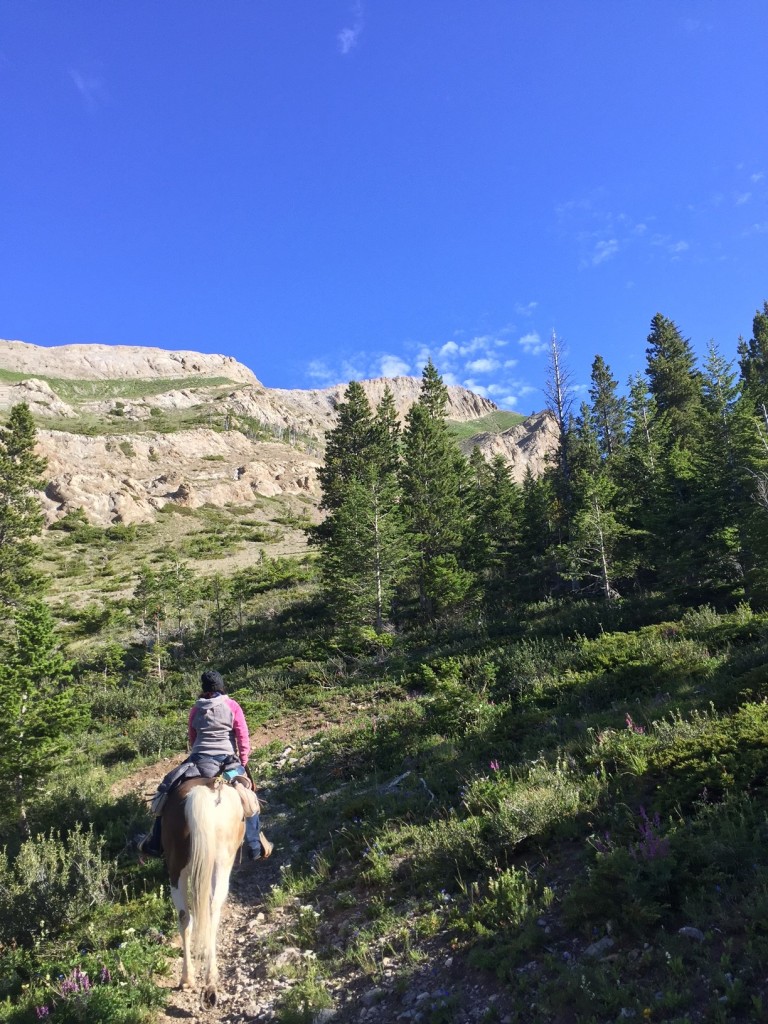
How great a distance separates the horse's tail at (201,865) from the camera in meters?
5.30

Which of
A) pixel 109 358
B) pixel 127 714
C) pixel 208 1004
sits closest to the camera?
pixel 208 1004

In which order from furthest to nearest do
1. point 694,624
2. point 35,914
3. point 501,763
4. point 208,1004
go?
point 694,624 < point 501,763 < point 35,914 < point 208,1004

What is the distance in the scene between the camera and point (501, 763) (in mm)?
8680

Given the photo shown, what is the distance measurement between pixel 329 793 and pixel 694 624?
33.7 ft

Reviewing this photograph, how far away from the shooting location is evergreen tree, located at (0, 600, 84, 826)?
9.93 m

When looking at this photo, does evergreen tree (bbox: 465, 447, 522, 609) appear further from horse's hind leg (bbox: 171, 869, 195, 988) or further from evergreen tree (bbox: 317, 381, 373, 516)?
horse's hind leg (bbox: 171, 869, 195, 988)

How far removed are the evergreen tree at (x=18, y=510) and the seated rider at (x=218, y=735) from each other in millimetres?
23835

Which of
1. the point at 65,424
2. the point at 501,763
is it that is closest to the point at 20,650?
the point at 501,763

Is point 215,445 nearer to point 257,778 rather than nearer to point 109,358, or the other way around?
point 257,778

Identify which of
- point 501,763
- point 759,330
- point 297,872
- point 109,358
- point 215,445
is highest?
point 109,358

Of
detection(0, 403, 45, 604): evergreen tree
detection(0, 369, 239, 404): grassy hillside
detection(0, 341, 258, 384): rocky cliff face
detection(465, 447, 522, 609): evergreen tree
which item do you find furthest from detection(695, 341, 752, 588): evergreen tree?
detection(0, 341, 258, 384): rocky cliff face

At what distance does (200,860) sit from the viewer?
212 inches

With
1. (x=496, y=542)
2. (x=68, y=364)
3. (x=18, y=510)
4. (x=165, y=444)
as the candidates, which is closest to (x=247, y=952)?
(x=18, y=510)

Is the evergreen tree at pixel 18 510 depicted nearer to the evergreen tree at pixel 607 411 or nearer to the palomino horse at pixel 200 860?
the palomino horse at pixel 200 860
